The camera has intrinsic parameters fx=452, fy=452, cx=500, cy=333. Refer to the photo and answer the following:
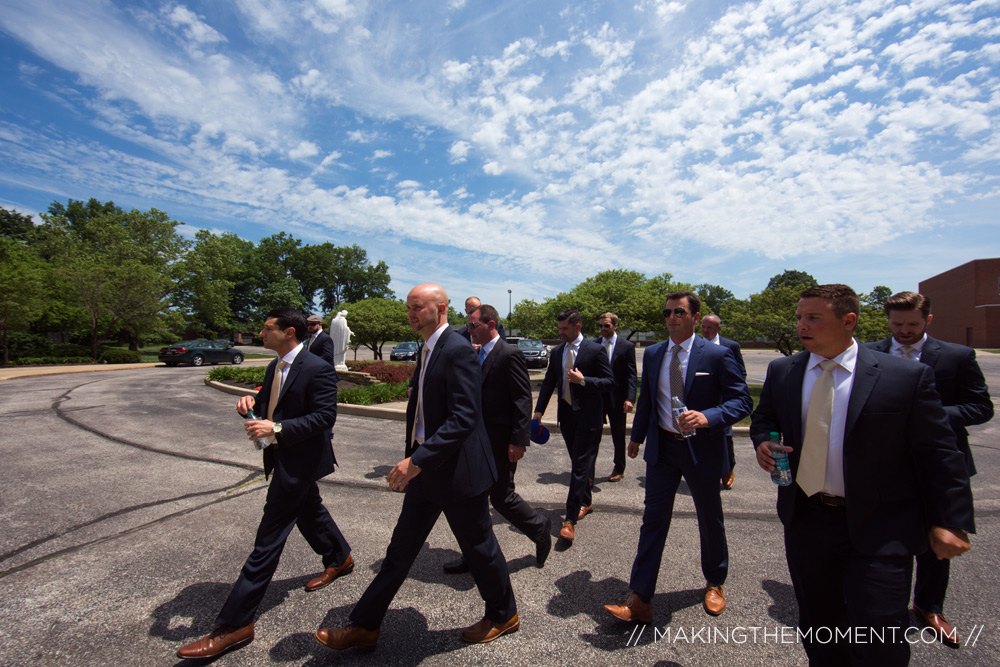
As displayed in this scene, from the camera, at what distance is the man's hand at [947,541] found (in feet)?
5.46

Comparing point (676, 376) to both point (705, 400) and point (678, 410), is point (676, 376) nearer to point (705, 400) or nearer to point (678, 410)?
point (705, 400)

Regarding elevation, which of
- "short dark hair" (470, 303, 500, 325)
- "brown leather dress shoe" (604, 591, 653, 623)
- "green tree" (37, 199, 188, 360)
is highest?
"green tree" (37, 199, 188, 360)

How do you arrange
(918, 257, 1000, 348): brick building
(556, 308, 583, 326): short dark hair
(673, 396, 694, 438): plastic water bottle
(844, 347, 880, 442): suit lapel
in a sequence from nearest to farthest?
(844, 347, 880, 442): suit lapel
(673, 396, 694, 438): plastic water bottle
(556, 308, 583, 326): short dark hair
(918, 257, 1000, 348): brick building

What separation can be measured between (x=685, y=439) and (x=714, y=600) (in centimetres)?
100

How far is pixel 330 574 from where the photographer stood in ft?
10.3

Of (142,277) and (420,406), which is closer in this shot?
(420,406)

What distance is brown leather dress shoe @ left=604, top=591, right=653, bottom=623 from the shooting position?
265cm

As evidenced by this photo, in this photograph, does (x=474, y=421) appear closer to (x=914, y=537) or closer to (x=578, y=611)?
(x=578, y=611)

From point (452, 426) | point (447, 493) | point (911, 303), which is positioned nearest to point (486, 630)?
point (447, 493)

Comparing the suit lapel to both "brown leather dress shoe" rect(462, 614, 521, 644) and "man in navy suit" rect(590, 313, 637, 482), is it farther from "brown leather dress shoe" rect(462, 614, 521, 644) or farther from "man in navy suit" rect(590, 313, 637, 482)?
"man in navy suit" rect(590, 313, 637, 482)

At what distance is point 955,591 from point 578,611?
8.42 feet

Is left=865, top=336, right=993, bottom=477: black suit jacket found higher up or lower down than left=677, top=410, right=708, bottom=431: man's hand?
higher up

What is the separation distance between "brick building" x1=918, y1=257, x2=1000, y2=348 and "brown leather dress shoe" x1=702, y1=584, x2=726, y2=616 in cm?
6220

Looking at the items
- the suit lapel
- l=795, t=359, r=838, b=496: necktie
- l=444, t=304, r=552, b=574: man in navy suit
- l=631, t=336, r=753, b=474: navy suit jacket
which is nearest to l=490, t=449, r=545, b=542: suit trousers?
l=444, t=304, r=552, b=574: man in navy suit
